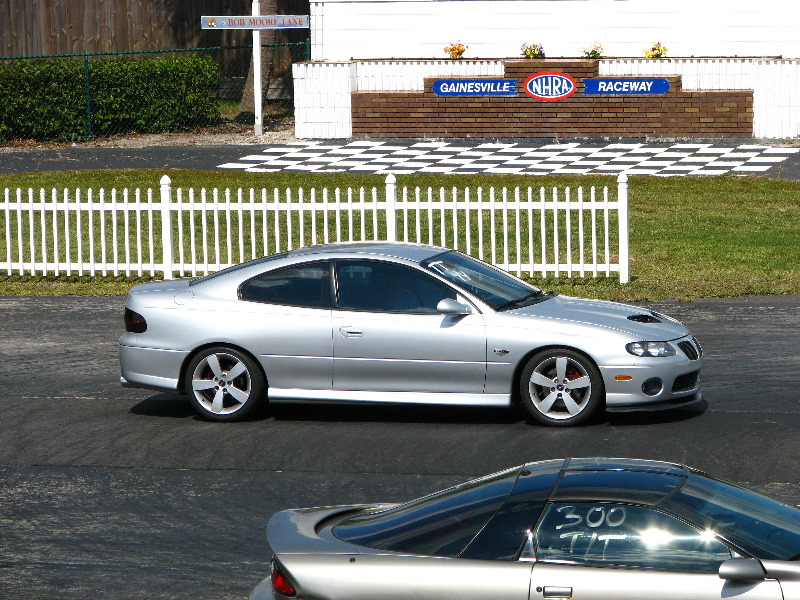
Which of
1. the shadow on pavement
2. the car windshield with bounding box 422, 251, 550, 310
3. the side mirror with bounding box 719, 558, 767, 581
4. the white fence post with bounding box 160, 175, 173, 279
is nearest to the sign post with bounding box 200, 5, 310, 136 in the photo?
the white fence post with bounding box 160, 175, 173, 279

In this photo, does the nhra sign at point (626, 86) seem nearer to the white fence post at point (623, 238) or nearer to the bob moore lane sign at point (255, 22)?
the bob moore lane sign at point (255, 22)

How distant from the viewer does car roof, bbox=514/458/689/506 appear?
4848 mm

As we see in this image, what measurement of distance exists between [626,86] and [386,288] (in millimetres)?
19477

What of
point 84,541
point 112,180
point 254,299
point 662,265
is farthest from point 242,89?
point 84,541

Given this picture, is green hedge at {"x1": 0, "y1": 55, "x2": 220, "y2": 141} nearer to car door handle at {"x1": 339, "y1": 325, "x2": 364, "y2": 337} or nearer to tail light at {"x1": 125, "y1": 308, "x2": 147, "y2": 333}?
tail light at {"x1": 125, "y1": 308, "x2": 147, "y2": 333}

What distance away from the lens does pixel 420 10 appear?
1182 inches

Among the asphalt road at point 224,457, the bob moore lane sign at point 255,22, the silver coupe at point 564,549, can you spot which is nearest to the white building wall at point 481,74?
the bob moore lane sign at point 255,22

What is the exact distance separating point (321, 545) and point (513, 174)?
1976cm

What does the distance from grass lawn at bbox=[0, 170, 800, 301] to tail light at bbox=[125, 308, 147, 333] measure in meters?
6.06

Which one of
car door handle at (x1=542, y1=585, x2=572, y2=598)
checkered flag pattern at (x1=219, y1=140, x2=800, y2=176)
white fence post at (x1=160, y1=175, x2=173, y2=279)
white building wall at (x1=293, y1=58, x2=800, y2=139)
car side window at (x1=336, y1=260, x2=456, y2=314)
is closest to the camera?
car door handle at (x1=542, y1=585, x2=572, y2=598)

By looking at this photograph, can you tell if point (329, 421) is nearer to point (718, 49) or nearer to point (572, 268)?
point (572, 268)

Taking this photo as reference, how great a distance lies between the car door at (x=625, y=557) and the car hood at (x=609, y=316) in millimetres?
4762

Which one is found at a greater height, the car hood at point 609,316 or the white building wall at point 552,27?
the white building wall at point 552,27

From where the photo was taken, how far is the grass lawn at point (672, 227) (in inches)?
612
